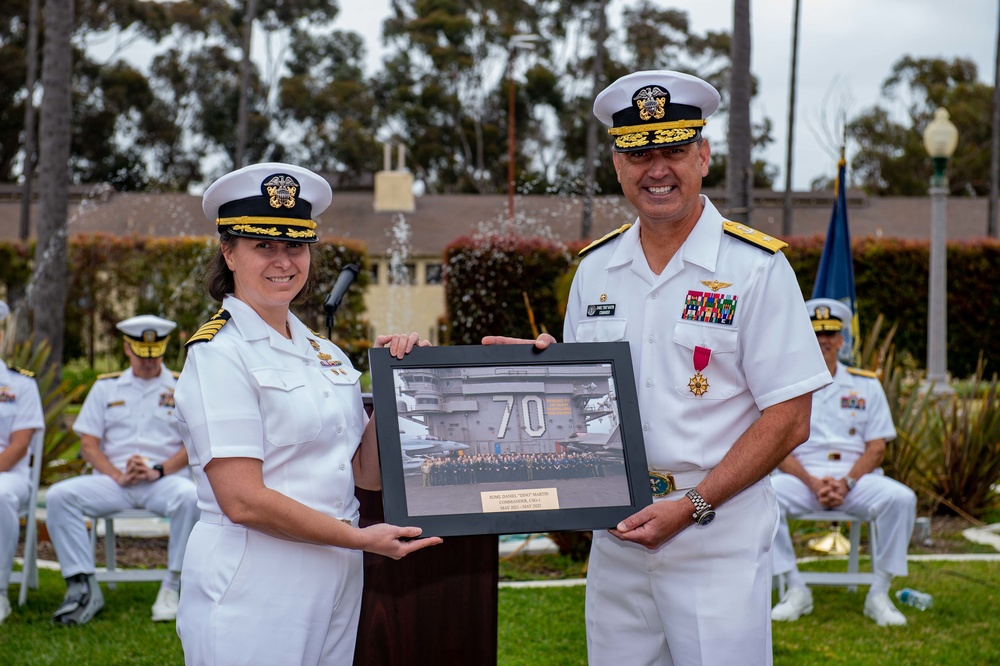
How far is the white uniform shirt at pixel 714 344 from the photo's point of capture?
293 centimetres

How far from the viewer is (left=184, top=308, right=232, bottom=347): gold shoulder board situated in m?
2.78

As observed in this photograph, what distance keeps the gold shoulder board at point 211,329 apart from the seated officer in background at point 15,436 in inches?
163

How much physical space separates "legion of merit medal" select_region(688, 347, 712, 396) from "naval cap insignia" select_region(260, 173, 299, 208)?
3.99 ft

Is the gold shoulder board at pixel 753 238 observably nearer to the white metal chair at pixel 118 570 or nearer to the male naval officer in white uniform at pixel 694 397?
the male naval officer in white uniform at pixel 694 397

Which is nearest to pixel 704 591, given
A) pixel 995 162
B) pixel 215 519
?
pixel 215 519

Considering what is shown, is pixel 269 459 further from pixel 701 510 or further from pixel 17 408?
pixel 17 408

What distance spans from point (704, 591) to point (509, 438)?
0.69 meters

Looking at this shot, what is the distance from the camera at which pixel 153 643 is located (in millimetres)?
5699

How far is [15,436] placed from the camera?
21.5 feet

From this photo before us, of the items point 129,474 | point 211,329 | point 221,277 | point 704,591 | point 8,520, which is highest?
point 221,277

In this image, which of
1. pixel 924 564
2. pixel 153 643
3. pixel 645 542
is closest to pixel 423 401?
pixel 645 542

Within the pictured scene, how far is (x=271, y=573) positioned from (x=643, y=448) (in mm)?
1056

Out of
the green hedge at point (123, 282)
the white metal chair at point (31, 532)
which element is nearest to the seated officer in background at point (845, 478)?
the white metal chair at point (31, 532)

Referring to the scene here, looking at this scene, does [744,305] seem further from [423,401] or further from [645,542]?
[423,401]
